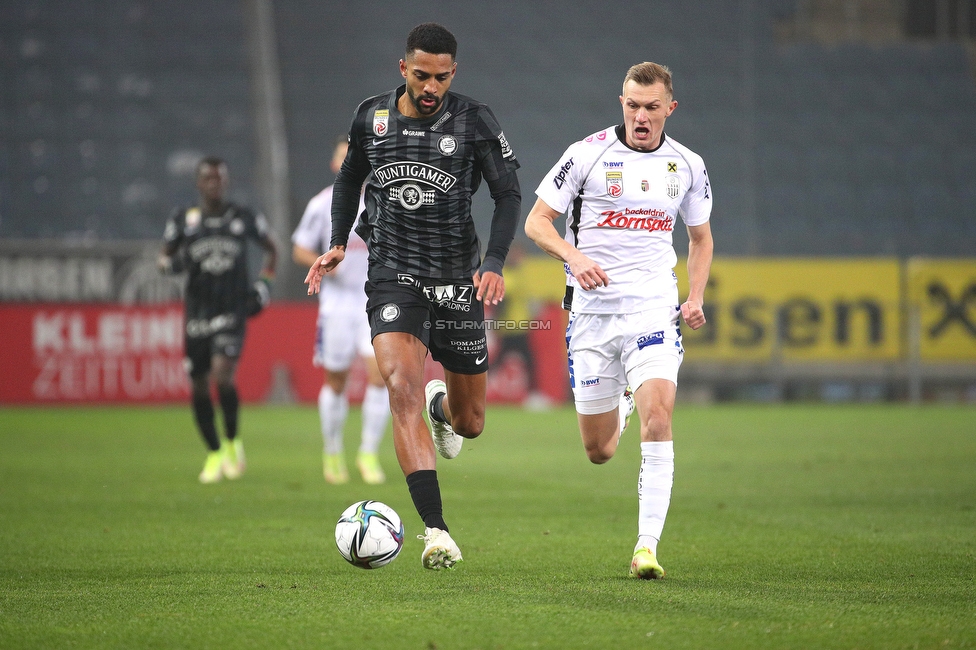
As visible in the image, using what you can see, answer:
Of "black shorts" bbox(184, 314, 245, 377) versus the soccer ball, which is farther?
"black shorts" bbox(184, 314, 245, 377)

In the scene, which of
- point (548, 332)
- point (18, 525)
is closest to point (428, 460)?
point (18, 525)

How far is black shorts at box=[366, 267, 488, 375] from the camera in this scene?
18.1ft

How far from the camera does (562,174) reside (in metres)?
5.76

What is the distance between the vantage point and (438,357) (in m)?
5.89

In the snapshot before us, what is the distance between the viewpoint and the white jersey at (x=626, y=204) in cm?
569

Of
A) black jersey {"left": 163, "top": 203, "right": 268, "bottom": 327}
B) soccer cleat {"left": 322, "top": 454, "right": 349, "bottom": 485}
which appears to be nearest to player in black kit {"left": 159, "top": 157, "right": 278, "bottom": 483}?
black jersey {"left": 163, "top": 203, "right": 268, "bottom": 327}

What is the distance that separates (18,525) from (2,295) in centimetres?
1248

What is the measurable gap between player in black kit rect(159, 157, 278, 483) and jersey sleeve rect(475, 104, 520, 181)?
448 centimetres

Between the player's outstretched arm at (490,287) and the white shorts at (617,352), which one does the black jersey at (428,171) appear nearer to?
the player's outstretched arm at (490,287)

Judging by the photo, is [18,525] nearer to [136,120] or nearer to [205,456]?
[205,456]

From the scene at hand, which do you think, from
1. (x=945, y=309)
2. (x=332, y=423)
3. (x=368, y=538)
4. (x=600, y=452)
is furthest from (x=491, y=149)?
(x=945, y=309)

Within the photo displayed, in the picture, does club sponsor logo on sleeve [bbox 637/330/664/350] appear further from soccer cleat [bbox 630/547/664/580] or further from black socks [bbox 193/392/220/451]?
black socks [bbox 193/392/220/451]

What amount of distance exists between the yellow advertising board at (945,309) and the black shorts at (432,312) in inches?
621

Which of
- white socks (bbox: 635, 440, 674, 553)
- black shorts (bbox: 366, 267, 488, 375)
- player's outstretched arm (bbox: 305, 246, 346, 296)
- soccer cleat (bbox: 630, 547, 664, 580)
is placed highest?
player's outstretched arm (bbox: 305, 246, 346, 296)
